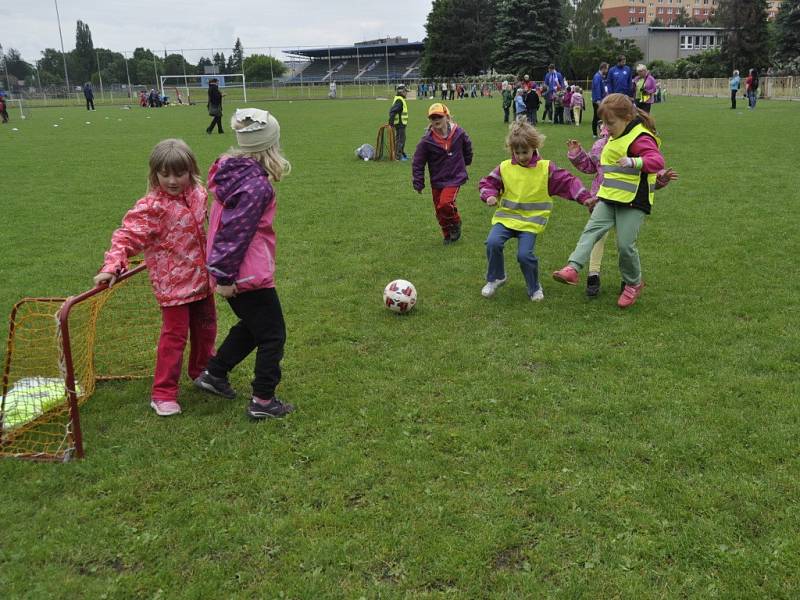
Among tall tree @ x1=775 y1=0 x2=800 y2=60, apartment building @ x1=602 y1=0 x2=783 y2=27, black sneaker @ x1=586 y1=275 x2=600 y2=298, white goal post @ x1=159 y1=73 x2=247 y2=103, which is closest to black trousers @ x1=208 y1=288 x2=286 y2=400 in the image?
black sneaker @ x1=586 y1=275 x2=600 y2=298

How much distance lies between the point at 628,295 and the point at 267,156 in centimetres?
368

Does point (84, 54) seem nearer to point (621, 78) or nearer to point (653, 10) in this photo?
point (621, 78)

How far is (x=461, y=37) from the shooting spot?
7731 centimetres

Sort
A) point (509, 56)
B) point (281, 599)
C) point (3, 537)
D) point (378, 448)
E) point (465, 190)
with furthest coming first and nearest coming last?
point (509, 56)
point (465, 190)
point (378, 448)
point (3, 537)
point (281, 599)

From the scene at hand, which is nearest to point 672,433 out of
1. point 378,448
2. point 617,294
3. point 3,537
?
point 378,448

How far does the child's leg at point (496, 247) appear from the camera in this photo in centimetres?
619

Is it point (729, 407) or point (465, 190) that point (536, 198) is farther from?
point (465, 190)

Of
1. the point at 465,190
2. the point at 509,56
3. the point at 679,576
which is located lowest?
the point at 679,576

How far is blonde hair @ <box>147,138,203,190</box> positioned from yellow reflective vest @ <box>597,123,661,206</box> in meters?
3.59

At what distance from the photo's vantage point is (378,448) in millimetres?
3758

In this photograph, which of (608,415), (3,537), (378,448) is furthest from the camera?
(608,415)

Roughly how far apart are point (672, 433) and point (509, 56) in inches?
2631

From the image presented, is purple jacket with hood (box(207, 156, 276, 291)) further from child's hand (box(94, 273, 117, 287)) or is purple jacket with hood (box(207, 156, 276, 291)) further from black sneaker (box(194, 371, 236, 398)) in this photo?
black sneaker (box(194, 371, 236, 398))

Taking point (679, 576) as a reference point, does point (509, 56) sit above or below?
above
